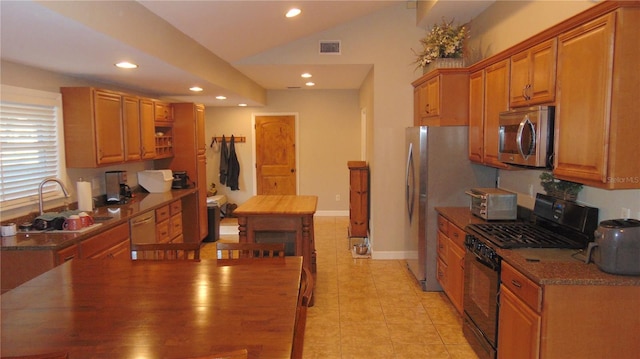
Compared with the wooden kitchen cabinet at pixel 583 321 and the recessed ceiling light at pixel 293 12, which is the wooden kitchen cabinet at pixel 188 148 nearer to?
the recessed ceiling light at pixel 293 12

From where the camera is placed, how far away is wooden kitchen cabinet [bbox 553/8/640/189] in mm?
2014

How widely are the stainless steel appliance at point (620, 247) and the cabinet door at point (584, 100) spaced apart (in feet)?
0.85

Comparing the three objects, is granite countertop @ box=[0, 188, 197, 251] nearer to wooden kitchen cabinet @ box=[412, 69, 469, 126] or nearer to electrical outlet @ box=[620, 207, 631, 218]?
wooden kitchen cabinet @ box=[412, 69, 469, 126]

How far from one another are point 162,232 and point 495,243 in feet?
11.9

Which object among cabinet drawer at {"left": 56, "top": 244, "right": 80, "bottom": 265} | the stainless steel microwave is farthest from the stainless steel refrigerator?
cabinet drawer at {"left": 56, "top": 244, "right": 80, "bottom": 265}

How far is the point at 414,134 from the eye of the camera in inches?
176

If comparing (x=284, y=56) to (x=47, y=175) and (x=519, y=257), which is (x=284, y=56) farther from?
(x=519, y=257)

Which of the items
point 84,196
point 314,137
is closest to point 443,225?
point 84,196

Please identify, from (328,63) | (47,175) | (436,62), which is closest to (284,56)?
(328,63)

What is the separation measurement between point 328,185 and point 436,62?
175 inches

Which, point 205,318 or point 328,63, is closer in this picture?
point 205,318

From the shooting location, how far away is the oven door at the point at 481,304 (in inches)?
105

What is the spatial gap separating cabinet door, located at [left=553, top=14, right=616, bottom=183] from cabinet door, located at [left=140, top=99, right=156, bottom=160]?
4.25 metres

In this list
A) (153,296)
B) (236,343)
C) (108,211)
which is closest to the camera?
(236,343)
